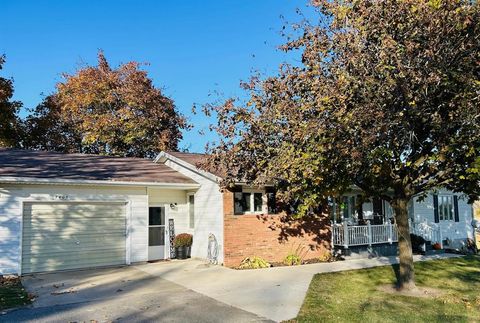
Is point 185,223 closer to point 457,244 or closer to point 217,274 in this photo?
point 217,274

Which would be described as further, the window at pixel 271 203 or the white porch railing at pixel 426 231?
the white porch railing at pixel 426 231

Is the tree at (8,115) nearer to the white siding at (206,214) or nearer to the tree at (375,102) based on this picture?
the white siding at (206,214)

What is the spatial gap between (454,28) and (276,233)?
1014 cm

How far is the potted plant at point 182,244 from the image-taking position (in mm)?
16375

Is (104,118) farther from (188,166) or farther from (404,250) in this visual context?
(404,250)

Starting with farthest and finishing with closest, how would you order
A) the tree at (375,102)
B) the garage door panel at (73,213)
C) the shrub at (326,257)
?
1. the shrub at (326,257)
2. the garage door panel at (73,213)
3. the tree at (375,102)

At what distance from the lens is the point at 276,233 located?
52.6ft

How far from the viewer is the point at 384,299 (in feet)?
32.4

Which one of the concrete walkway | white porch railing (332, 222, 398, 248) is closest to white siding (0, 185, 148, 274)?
the concrete walkway

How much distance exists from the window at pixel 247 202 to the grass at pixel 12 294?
287 inches

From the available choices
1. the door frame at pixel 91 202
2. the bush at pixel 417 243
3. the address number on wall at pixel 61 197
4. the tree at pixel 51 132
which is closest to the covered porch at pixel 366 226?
the bush at pixel 417 243

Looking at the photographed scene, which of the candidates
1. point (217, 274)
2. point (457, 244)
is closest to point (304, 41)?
point (217, 274)

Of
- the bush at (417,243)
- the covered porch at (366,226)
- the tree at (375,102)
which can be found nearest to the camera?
the tree at (375,102)

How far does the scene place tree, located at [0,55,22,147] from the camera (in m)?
27.4
